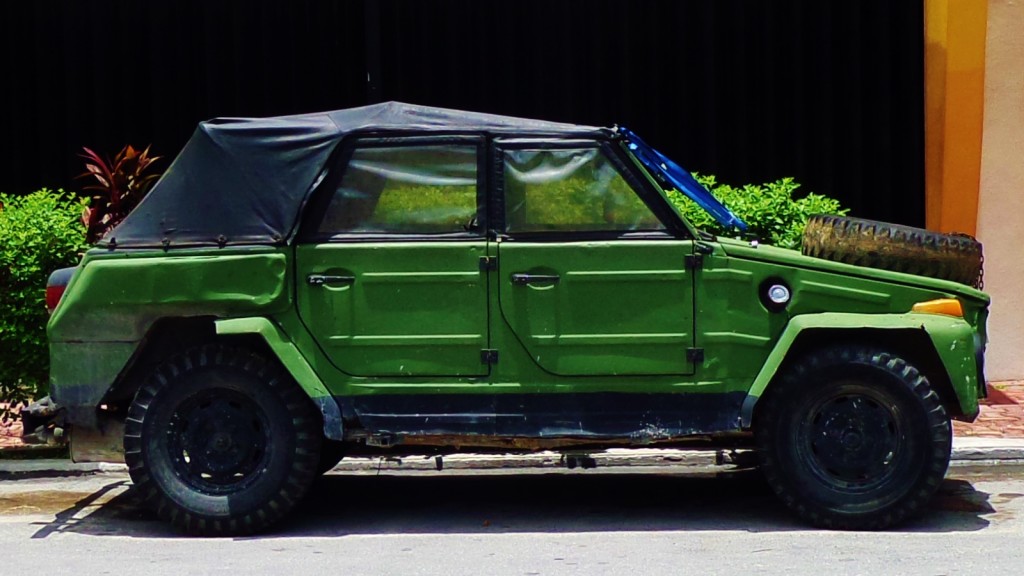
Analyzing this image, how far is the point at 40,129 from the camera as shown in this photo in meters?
12.1

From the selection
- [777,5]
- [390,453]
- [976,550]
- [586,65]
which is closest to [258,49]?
Result: [586,65]

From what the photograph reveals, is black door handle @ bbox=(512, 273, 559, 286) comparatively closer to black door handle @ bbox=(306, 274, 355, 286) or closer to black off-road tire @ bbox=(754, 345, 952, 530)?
black door handle @ bbox=(306, 274, 355, 286)

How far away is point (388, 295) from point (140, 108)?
17.8ft

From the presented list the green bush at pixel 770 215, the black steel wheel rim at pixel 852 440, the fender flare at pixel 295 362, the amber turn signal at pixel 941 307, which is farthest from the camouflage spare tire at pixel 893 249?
the fender flare at pixel 295 362

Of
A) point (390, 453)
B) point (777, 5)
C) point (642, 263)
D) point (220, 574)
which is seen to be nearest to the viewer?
point (220, 574)

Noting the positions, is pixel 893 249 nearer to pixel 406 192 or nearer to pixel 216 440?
pixel 406 192

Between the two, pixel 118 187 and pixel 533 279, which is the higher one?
pixel 118 187

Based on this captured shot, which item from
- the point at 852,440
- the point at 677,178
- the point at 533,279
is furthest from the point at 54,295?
the point at 852,440

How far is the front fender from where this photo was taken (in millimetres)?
7281

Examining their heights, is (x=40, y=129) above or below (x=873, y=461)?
above

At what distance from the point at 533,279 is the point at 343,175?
3.36 ft

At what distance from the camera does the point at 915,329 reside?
7332 mm

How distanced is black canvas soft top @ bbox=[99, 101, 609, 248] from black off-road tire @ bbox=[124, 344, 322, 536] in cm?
57

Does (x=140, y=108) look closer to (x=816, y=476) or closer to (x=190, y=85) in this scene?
(x=190, y=85)
